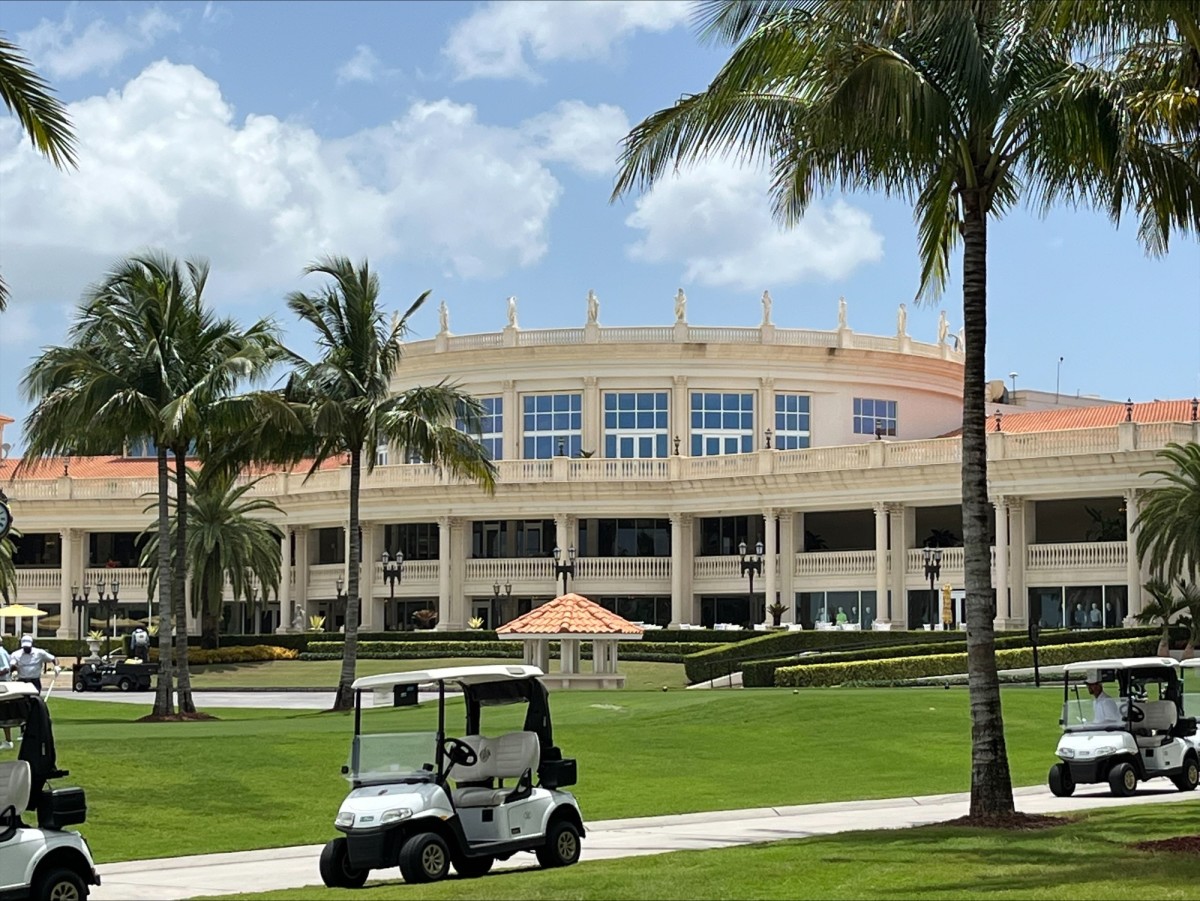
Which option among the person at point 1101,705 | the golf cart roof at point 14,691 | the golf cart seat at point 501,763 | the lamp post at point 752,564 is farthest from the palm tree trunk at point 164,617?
the golf cart roof at point 14,691

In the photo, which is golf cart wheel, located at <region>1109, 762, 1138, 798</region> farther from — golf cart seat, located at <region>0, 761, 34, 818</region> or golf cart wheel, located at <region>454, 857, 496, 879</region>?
golf cart seat, located at <region>0, 761, 34, 818</region>

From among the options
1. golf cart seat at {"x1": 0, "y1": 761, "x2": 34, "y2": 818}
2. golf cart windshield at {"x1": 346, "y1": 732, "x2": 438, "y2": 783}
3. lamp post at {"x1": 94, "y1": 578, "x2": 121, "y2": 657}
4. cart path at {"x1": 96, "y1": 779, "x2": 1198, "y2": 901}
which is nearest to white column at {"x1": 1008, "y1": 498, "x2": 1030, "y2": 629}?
lamp post at {"x1": 94, "y1": 578, "x2": 121, "y2": 657}

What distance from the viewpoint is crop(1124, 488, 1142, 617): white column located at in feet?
184

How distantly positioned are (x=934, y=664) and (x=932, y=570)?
40.5 ft

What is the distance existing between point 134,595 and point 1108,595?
141 feet

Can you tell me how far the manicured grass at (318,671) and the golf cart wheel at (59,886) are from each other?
37.5m

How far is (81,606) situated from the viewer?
73.4 m

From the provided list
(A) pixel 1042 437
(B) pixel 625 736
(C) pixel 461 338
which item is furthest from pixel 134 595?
(B) pixel 625 736

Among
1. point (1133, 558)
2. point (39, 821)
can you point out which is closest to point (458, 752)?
point (39, 821)

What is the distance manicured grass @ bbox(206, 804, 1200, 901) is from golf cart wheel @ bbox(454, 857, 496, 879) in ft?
0.61

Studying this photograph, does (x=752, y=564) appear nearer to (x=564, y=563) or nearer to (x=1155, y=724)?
(x=564, y=563)

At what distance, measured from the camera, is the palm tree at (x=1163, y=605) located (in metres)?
50.7

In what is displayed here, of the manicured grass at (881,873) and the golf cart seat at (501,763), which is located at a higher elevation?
the golf cart seat at (501,763)

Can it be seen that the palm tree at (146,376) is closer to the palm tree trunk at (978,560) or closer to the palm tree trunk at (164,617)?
the palm tree trunk at (164,617)
